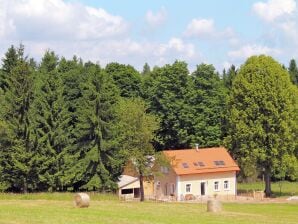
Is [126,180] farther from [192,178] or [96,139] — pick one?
[96,139]

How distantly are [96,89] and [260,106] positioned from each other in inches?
721

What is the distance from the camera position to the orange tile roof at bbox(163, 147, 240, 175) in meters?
66.8

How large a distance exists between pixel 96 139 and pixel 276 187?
28.7m

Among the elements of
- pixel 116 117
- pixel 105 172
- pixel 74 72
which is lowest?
pixel 105 172

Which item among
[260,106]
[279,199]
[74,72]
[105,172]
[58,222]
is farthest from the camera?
[74,72]

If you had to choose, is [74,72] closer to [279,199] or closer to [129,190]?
[129,190]

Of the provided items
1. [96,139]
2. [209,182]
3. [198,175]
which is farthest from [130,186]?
[96,139]

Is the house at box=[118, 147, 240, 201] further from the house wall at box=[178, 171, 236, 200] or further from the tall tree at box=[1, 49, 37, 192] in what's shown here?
the tall tree at box=[1, 49, 37, 192]

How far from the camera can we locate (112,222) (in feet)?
84.1

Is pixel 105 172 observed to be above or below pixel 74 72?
below

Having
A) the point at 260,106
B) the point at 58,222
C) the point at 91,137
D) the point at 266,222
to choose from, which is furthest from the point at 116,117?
the point at 58,222

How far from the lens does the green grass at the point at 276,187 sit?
69050 millimetres

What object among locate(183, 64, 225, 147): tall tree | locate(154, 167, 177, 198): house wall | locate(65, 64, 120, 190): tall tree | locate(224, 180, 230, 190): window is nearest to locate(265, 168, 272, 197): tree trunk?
locate(224, 180, 230, 190): window

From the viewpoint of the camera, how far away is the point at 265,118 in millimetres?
65000
